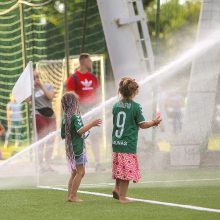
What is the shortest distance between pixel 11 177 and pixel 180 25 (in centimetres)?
1746

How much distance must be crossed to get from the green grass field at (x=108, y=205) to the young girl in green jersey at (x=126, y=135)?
0.97ft

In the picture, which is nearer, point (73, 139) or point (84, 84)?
point (73, 139)

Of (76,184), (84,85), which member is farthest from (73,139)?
(84,85)

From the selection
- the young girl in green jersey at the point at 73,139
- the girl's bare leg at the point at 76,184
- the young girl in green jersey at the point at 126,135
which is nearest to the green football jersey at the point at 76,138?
the young girl in green jersey at the point at 73,139

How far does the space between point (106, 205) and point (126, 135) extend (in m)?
0.82

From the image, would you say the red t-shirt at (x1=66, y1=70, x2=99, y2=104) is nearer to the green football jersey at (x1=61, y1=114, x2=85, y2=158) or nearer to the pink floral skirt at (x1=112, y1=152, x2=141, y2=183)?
the green football jersey at (x1=61, y1=114, x2=85, y2=158)

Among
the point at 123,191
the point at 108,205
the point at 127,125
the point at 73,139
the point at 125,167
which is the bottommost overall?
the point at 108,205

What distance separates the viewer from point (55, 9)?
30344 mm

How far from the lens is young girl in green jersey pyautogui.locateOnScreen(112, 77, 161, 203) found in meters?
10.3

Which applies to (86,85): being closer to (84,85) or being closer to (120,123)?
(84,85)

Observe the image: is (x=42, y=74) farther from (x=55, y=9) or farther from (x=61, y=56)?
(x=55, y=9)

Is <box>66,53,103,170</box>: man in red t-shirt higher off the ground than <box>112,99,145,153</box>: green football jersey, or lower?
higher

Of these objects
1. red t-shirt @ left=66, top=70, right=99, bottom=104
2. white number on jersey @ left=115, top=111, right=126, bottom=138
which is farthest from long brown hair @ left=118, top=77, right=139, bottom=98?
red t-shirt @ left=66, top=70, right=99, bottom=104

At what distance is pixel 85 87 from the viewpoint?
15.1m
